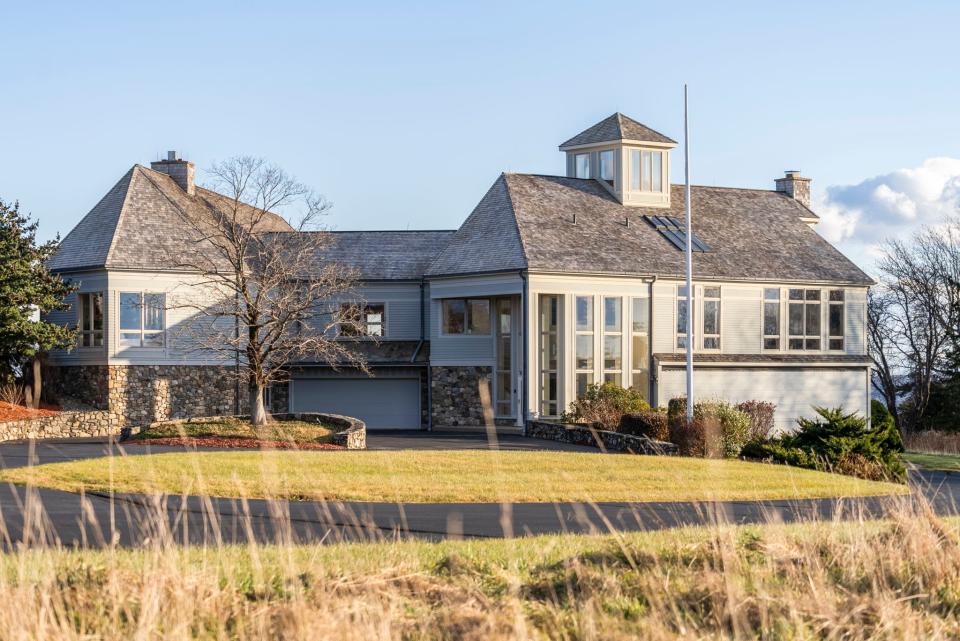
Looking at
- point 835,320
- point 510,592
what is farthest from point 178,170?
point 510,592

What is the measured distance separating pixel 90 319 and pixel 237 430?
885 cm

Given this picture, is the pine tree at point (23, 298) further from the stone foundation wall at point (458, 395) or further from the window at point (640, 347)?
the window at point (640, 347)

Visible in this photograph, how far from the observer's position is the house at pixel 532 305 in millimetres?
35438

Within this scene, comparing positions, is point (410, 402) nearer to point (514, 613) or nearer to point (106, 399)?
point (106, 399)

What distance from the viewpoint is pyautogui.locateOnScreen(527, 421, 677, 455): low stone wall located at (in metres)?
27.7

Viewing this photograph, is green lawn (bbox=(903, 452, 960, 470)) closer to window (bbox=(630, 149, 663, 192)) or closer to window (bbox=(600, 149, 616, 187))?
window (bbox=(630, 149, 663, 192))

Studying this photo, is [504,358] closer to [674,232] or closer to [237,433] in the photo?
[674,232]

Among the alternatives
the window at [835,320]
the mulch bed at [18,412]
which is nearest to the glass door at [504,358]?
the window at [835,320]

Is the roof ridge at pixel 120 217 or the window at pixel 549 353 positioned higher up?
the roof ridge at pixel 120 217

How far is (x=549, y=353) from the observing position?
116 feet

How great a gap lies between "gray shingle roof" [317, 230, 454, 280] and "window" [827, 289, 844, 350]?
13.2 m

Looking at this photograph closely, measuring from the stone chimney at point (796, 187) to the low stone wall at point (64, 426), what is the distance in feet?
86.3

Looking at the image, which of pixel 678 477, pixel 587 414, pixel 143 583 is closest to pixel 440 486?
pixel 678 477

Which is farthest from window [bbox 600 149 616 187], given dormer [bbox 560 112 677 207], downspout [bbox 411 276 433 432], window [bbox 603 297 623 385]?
downspout [bbox 411 276 433 432]
